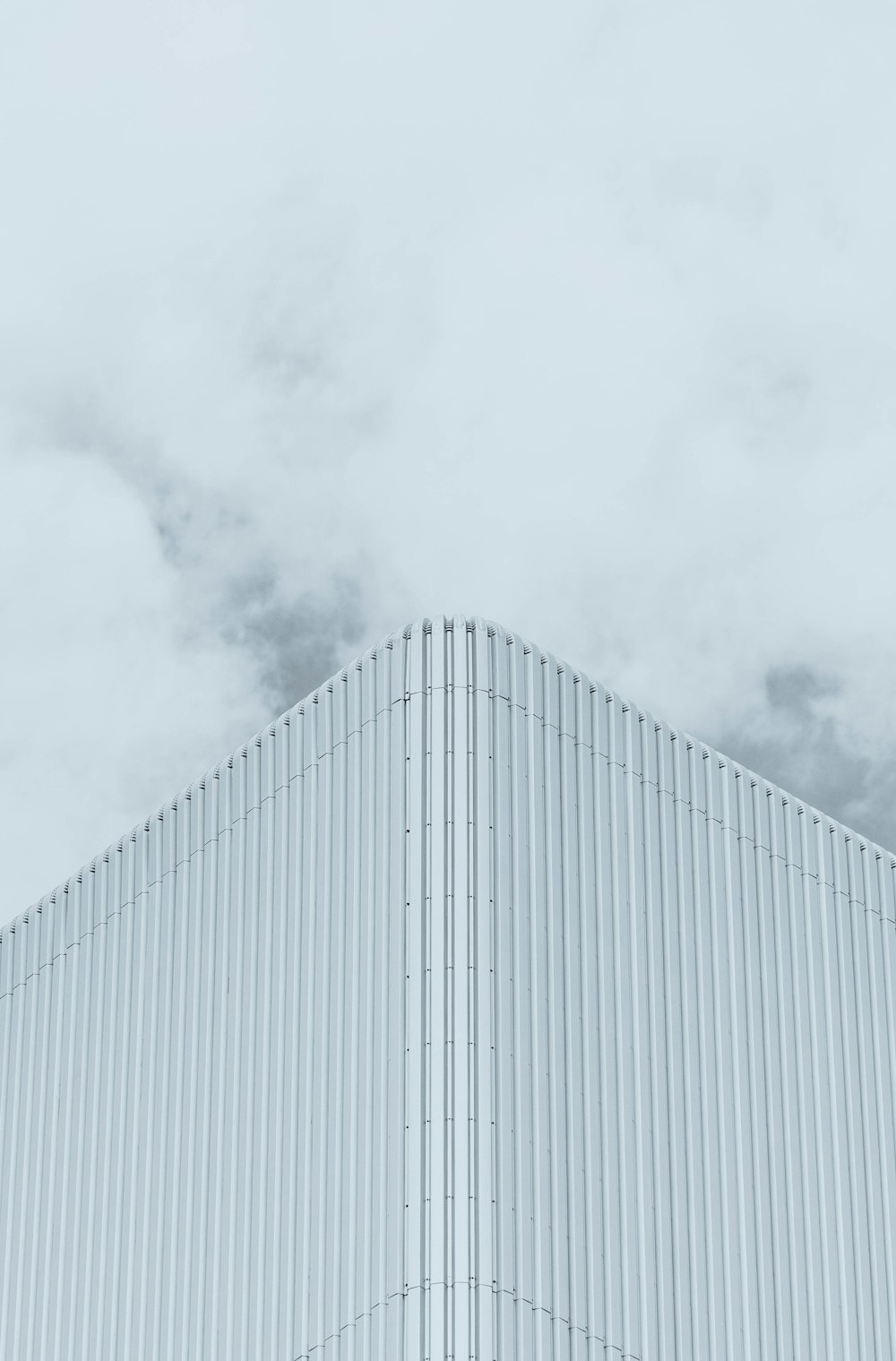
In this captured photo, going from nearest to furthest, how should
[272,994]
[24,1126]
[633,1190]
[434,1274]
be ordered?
[434,1274] → [633,1190] → [272,994] → [24,1126]

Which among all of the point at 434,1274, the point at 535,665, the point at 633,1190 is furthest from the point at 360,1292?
the point at 535,665

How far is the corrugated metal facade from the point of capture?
56625 mm

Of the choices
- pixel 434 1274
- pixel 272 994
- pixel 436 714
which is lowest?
pixel 434 1274

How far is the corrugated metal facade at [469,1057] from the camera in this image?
56.6 metres

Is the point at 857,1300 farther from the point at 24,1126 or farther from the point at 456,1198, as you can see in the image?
the point at 24,1126

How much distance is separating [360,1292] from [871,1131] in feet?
52.7

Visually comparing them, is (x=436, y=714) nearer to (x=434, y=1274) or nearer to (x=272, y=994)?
(x=272, y=994)

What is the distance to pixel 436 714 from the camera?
60.7 meters

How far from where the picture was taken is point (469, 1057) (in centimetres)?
5666

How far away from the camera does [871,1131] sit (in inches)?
2611

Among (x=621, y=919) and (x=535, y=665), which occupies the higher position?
(x=535, y=665)

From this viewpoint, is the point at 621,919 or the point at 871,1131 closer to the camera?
the point at 621,919

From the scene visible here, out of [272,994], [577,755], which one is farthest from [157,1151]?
[577,755]

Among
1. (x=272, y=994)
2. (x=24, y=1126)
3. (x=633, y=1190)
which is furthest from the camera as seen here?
(x=24, y=1126)
